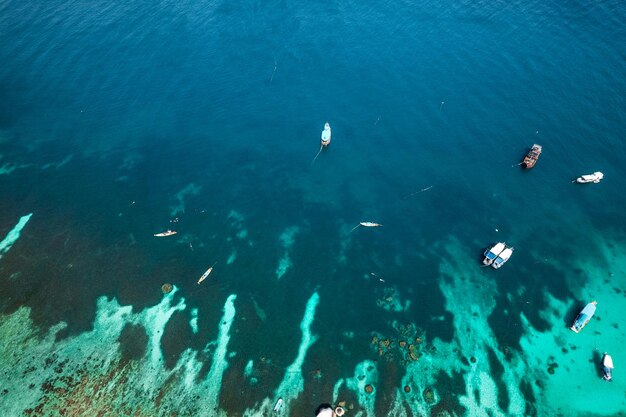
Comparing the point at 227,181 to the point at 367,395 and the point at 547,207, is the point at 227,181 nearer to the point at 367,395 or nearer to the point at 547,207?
the point at 367,395

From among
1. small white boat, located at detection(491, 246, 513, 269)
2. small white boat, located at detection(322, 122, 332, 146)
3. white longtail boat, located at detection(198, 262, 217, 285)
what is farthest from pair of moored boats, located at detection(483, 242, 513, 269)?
white longtail boat, located at detection(198, 262, 217, 285)

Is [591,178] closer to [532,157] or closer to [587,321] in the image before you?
[532,157]

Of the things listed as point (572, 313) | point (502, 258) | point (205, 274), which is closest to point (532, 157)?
point (502, 258)

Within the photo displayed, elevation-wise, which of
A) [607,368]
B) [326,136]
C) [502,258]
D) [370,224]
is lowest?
[607,368]

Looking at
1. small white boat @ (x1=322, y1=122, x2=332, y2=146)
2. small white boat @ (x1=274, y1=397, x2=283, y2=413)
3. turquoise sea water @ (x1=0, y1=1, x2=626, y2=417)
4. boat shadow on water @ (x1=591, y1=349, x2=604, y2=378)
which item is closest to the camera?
small white boat @ (x1=274, y1=397, x2=283, y2=413)

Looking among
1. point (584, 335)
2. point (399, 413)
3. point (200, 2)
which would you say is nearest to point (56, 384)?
point (399, 413)

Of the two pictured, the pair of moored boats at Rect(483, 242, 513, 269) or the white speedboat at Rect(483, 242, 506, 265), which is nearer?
the pair of moored boats at Rect(483, 242, 513, 269)

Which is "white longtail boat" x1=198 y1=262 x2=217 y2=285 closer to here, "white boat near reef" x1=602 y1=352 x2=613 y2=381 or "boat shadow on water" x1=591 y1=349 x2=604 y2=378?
"boat shadow on water" x1=591 y1=349 x2=604 y2=378
